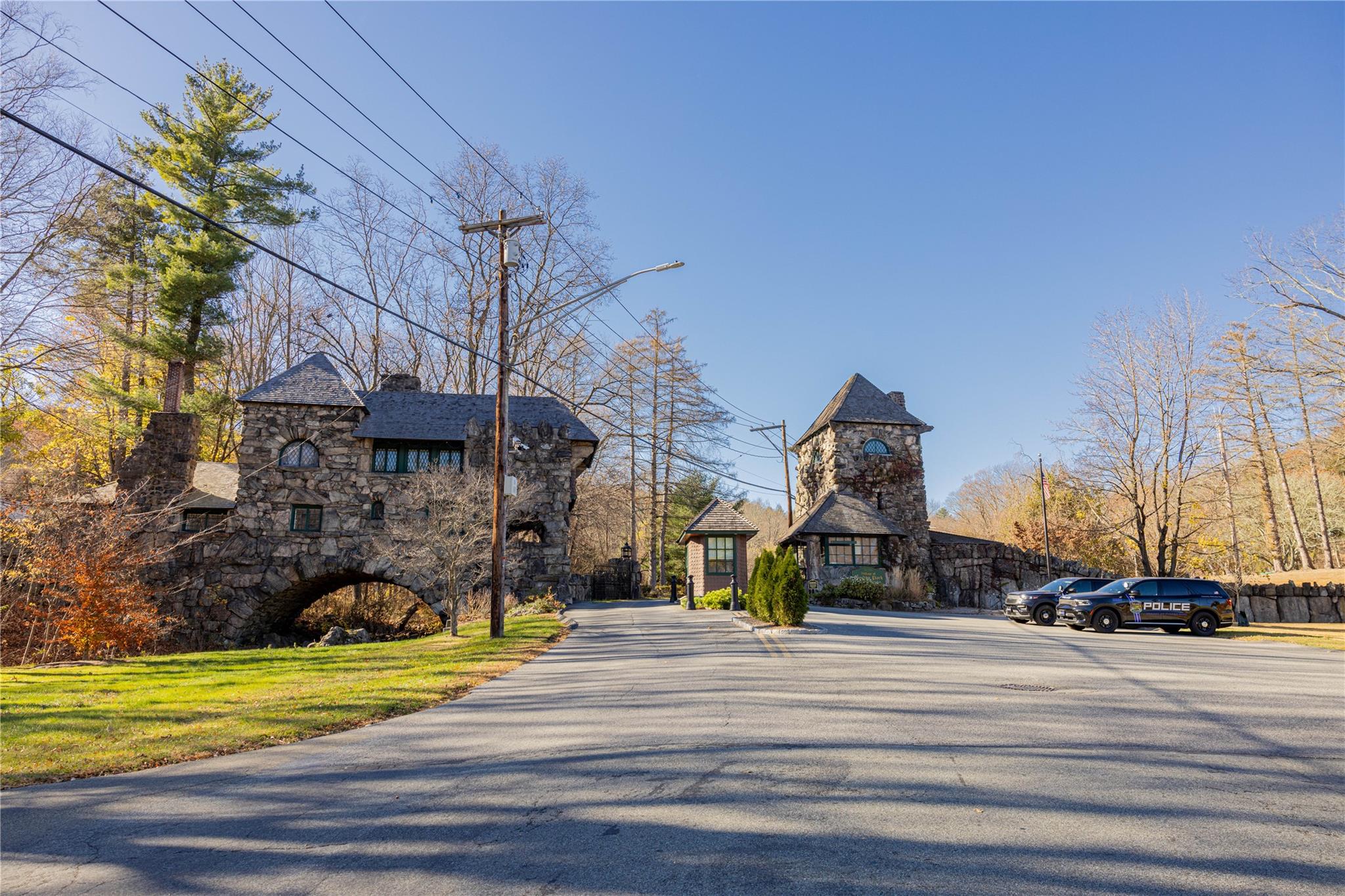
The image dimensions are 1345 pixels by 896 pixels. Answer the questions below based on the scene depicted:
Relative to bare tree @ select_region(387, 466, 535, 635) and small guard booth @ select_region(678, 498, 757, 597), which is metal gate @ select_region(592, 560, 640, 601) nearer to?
small guard booth @ select_region(678, 498, 757, 597)

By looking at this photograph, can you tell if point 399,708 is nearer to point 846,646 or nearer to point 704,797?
point 704,797

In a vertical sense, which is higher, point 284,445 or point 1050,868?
point 284,445

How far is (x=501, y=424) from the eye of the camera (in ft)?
52.7

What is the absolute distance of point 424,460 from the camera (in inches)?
1064

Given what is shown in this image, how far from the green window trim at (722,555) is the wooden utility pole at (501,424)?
1375 centimetres

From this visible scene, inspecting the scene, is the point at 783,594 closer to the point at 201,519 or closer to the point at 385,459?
A: the point at 385,459

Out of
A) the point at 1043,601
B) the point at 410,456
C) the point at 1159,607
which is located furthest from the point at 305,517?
the point at 1159,607

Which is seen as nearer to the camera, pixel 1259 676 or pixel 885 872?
pixel 885 872

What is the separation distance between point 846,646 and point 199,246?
30.0m

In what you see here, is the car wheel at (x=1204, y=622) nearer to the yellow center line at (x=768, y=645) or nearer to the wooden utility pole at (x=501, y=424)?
the yellow center line at (x=768, y=645)

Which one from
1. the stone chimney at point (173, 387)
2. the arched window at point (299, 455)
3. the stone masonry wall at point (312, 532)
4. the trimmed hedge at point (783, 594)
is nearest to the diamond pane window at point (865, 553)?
the stone masonry wall at point (312, 532)

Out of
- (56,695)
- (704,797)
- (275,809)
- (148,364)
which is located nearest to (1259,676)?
(704,797)

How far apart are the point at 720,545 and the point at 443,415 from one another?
1235 cm

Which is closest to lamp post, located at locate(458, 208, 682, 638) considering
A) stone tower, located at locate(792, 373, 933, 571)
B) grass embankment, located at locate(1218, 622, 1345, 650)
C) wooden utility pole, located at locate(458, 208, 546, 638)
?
wooden utility pole, located at locate(458, 208, 546, 638)
